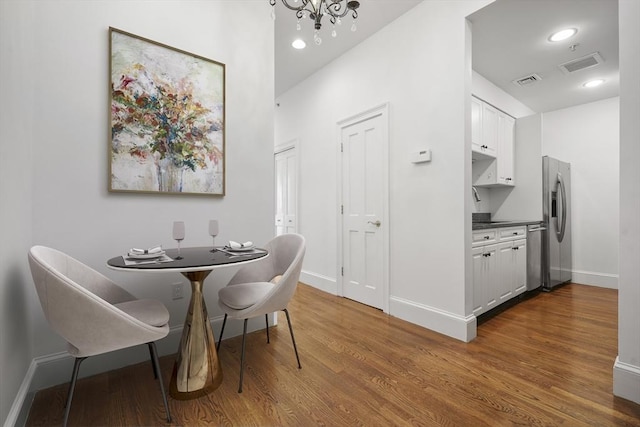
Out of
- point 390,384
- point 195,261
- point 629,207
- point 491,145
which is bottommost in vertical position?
point 390,384

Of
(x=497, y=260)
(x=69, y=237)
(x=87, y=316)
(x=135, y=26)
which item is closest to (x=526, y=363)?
(x=497, y=260)

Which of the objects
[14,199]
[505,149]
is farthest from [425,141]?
[14,199]

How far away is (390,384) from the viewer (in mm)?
1752

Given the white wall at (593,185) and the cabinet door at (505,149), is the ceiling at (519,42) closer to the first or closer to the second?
the white wall at (593,185)

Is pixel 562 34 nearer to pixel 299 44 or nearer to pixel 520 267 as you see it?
pixel 520 267

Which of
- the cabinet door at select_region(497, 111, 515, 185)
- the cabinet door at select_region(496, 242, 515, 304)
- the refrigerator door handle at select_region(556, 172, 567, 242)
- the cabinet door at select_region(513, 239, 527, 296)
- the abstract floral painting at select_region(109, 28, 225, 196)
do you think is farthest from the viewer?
the refrigerator door handle at select_region(556, 172, 567, 242)

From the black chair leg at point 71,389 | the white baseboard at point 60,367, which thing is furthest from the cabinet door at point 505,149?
the black chair leg at point 71,389

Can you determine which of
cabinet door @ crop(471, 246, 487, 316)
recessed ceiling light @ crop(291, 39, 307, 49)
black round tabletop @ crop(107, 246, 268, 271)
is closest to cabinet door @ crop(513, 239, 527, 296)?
cabinet door @ crop(471, 246, 487, 316)

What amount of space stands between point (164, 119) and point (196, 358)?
5.44ft

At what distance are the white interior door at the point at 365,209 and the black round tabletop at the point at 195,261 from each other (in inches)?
66.0

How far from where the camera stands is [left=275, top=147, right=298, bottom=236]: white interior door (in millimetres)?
4516

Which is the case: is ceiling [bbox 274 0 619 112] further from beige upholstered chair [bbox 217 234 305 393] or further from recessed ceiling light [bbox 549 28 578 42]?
beige upholstered chair [bbox 217 234 305 393]

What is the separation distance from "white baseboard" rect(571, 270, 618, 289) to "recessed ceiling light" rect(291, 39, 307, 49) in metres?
5.10

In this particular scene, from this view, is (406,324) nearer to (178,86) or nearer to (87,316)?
(87,316)
